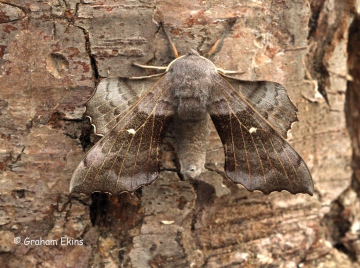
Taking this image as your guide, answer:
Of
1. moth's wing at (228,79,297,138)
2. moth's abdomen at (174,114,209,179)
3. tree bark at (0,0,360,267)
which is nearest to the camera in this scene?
tree bark at (0,0,360,267)

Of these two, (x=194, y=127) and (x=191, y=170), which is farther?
(x=194, y=127)

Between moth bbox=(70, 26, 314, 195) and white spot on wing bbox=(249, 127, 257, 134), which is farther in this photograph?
white spot on wing bbox=(249, 127, 257, 134)

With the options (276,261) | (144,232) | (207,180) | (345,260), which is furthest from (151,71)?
(345,260)

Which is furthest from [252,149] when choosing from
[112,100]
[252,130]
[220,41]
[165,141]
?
[112,100]

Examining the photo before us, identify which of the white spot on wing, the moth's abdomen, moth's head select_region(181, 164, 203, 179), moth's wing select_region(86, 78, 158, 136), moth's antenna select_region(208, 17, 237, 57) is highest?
moth's antenna select_region(208, 17, 237, 57)

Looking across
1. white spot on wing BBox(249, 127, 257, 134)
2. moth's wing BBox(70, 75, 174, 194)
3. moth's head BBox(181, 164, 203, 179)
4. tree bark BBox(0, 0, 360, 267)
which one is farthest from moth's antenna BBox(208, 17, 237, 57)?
moth's head BBox(181, 164, 203, 179)

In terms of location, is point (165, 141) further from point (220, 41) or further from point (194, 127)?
point (220, 41)

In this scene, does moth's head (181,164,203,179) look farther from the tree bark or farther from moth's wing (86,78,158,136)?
moth's wing (86,78,158,136)
